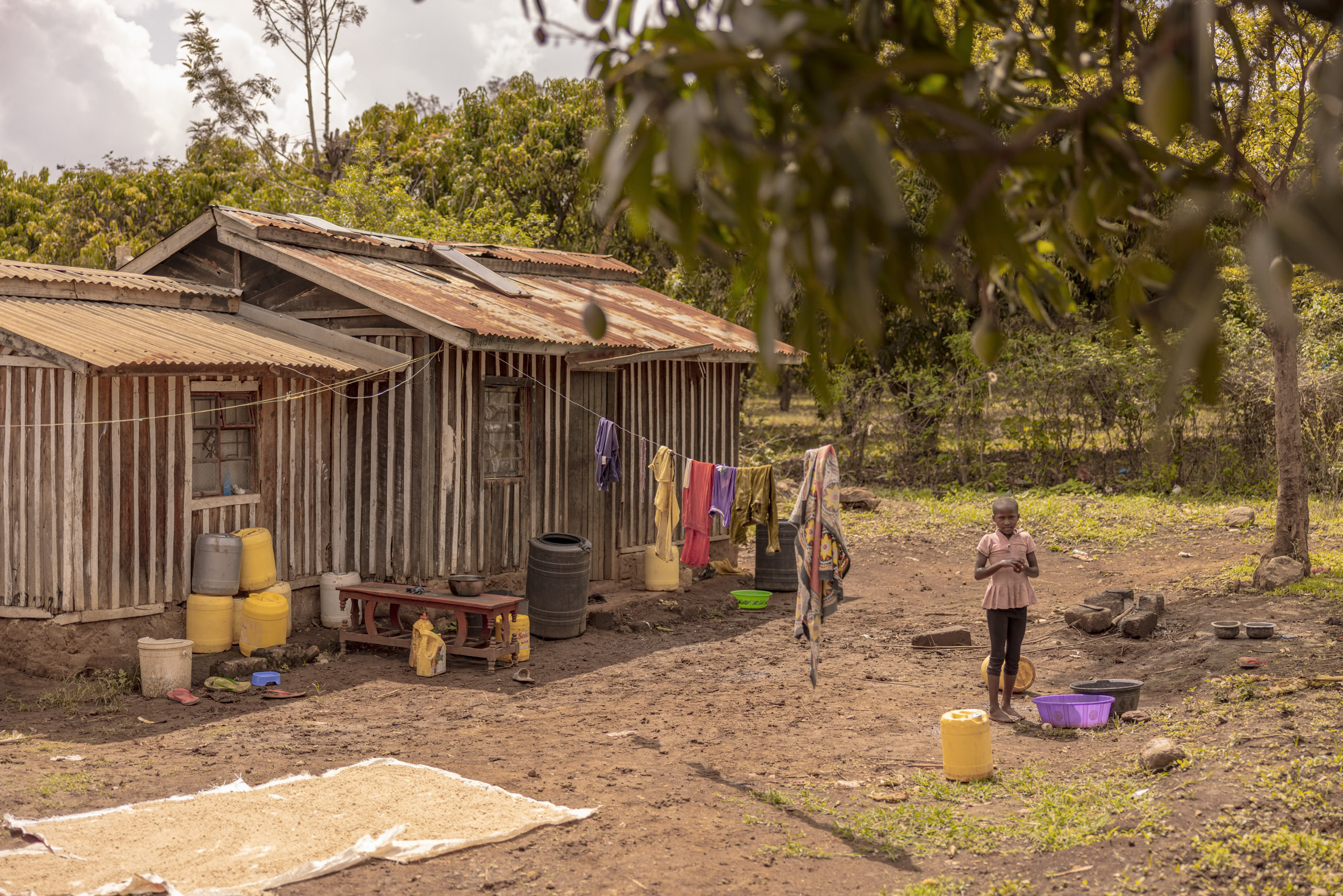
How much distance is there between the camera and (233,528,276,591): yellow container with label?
32.9 ft

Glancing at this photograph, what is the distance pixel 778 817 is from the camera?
628cm

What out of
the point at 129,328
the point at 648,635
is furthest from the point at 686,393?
the point at 129,328

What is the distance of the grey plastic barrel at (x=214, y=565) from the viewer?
9.73 metres

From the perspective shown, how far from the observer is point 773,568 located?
46.1 feet

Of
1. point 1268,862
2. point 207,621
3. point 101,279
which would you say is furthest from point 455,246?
point 1268,862

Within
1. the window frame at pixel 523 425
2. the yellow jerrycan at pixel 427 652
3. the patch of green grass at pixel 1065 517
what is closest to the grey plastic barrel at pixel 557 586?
the window frame at pixel 523 425

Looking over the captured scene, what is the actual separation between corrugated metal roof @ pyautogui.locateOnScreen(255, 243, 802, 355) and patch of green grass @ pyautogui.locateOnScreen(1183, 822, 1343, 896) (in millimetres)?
5387

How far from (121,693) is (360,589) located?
88.6 inches

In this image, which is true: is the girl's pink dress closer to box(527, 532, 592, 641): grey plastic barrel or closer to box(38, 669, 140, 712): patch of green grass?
box(527, 532, 592, 641): grey plastic barrel

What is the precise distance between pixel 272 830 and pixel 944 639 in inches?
272

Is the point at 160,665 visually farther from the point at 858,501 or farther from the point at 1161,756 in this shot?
the point at 858,501

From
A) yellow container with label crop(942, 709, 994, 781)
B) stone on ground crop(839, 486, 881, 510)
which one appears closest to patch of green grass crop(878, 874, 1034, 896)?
yellow container with label crop(942, 709, 994, 781)

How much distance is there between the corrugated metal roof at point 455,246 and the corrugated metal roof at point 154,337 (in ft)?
3.53

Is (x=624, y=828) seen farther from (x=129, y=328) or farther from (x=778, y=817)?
(x=129, y=328)
